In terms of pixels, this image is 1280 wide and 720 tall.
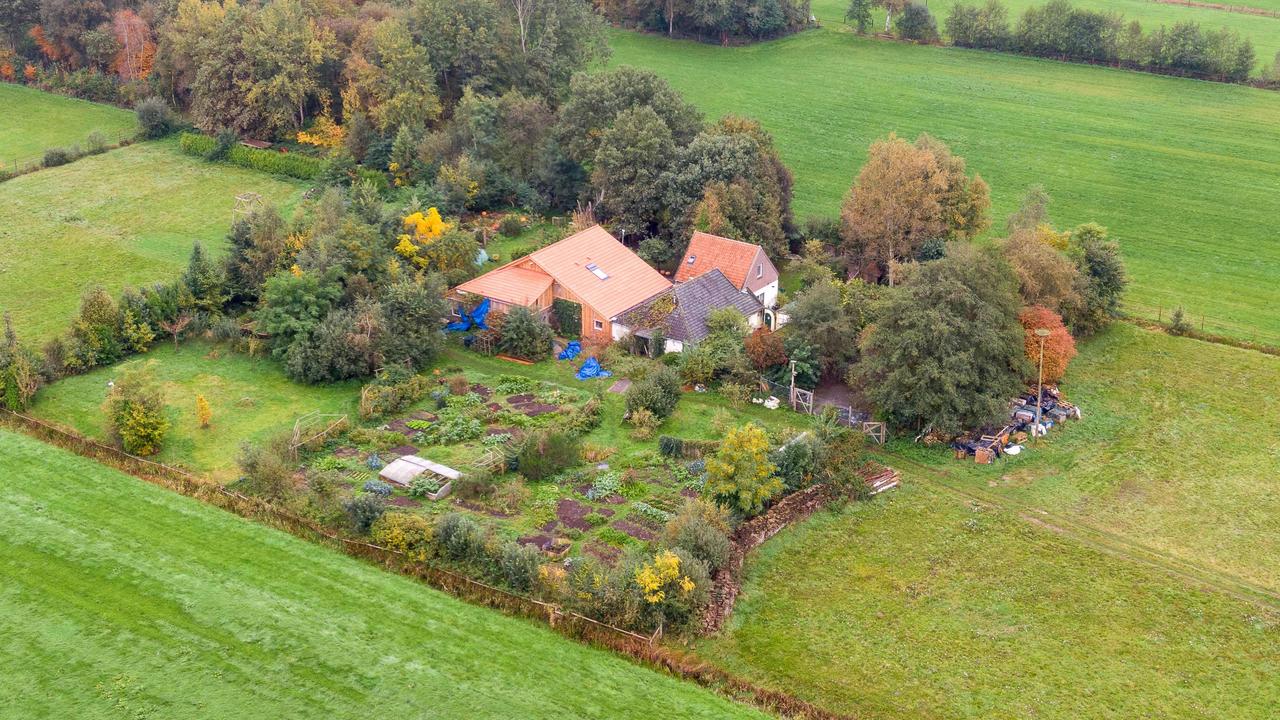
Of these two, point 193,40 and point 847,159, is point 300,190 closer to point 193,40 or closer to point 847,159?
point 193,40

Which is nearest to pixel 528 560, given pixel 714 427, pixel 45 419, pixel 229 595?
pixel 229 595

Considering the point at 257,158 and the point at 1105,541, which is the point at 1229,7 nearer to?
the point at 1105,541

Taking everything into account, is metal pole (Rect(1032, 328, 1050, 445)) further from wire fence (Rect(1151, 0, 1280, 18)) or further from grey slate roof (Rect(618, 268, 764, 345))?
wire fence (Rect(1151, 0, 1280, 18))

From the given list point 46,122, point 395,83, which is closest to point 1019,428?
point 395,83

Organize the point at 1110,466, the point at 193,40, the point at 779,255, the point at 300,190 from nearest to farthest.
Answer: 1. the point at 1110,466
2. the point at 779,255
3. the point at 300,190
4. the point at 193,40

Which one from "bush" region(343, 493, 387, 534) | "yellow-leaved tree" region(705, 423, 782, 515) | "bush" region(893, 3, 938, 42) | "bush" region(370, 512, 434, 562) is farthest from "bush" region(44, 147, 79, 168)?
"bush" region(893, 3, 938, 42)

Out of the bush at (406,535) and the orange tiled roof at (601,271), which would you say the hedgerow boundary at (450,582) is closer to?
the bush at (406,535)
